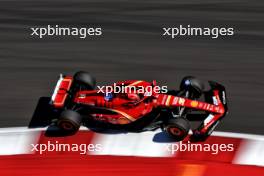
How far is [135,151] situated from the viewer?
939cm

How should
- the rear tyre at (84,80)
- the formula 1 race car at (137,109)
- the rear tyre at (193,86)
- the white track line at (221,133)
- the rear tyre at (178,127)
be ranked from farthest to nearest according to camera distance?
1. the rear tyre at (84,80)
2. the rear tyre at (193,86)
3. the white track line at (221,133)
4. the formula 1 race car at (137,109)
5. the rear tyre at (178,127)

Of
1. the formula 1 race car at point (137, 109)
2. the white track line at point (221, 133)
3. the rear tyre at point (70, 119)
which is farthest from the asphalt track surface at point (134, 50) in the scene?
the rear tyre at point (70, 119)

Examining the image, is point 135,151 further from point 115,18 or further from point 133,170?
point 115,18

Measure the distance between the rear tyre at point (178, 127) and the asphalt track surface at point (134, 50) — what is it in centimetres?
79

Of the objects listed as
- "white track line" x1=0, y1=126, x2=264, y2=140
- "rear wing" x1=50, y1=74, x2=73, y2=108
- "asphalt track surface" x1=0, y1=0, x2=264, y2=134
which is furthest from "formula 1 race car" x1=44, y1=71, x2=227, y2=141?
"asphalt track surface" x1=0, y1=0, x2=264, y2=134

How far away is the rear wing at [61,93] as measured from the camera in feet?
32.1

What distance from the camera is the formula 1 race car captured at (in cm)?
953

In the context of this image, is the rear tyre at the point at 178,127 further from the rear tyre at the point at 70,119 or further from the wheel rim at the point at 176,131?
the rear tyre at the point at 70,119

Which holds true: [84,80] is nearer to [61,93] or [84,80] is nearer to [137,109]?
[61,93]

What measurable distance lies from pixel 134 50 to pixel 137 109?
121 inches

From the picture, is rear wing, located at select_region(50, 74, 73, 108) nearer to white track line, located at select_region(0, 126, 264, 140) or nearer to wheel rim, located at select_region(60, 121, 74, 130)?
wheel rim, located at select_region(60, 121, 74, 130)

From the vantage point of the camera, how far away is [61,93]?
9.95 meters

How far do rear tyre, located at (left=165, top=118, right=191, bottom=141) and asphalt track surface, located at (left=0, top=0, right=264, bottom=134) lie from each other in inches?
31.2

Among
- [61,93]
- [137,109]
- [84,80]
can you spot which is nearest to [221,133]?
[137,109]
